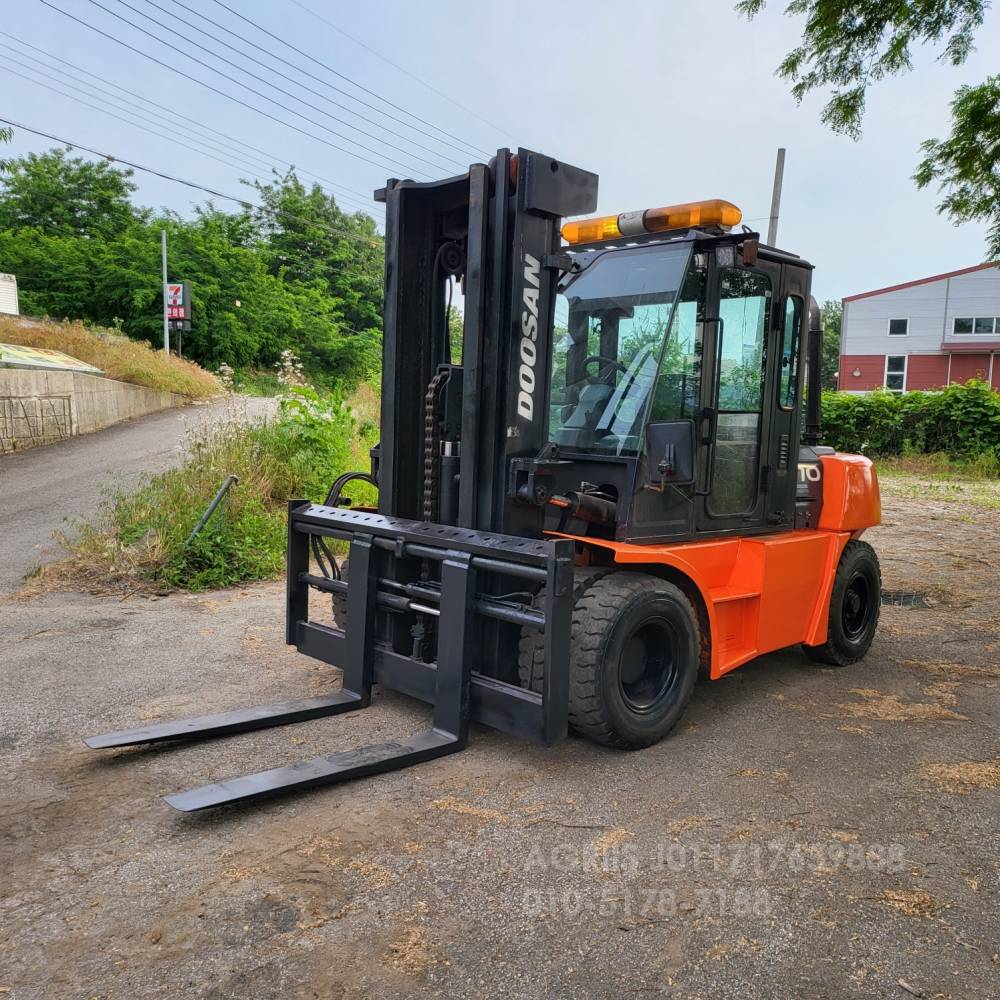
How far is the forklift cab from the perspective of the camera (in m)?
4.22

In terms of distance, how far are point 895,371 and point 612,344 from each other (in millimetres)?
33321

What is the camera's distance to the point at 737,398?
470 cm

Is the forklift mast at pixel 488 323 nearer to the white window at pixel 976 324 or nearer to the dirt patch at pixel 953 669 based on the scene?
the dirt patch at pixel 953 669

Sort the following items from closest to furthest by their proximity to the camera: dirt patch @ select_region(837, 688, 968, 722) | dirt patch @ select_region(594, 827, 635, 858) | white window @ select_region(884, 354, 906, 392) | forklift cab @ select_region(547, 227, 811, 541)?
dirt patch @ select_region(594, 827, 635, 858) → forklift cab @ select_region(547, 227, 811, 541) → dirt patch @ select_region(837, 688, 968, 722) → white window @ select_region(884, 354, 906, 392)

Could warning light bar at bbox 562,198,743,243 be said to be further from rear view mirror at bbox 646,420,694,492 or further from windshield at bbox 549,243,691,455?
rear view mirror at bbox 646,420,694,492

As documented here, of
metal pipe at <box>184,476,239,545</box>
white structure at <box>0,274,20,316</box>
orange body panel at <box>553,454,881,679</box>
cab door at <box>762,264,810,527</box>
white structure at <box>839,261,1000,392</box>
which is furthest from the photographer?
white structure at <box>839,261,1000,392</box>

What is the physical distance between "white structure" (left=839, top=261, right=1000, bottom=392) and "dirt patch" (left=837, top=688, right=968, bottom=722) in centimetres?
3141

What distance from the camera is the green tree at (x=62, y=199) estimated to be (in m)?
33.5

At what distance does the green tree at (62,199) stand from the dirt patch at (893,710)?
34.7 metres

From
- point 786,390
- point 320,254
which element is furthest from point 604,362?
point 320,254

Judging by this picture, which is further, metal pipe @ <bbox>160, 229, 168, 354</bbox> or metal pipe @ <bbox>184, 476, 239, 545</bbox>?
metal pipe @ <bbox>160, 229, 168, 354</bbox>

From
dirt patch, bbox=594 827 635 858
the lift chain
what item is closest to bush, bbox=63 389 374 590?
the lift chain

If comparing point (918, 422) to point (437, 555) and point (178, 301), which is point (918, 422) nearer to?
point (437, 555)

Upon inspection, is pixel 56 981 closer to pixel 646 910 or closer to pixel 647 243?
pixel 646 910
